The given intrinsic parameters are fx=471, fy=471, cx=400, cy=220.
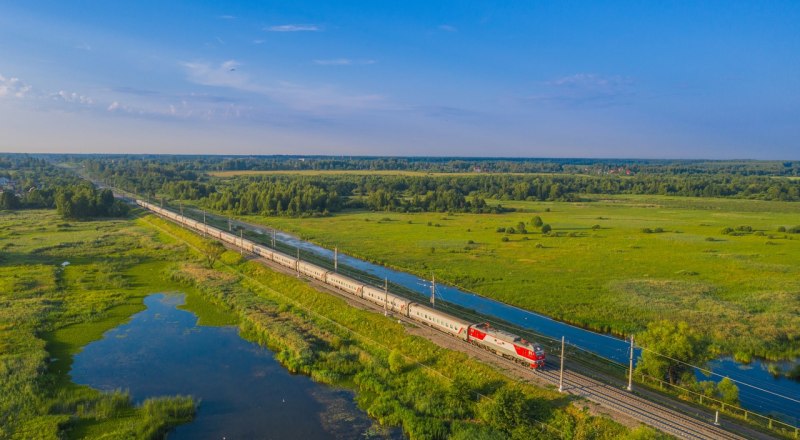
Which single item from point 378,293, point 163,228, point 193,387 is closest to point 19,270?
point 163,228

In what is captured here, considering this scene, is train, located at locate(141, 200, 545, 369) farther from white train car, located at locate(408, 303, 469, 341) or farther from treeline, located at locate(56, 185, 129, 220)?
treeline, located at locate(56, 185, 129, 220)

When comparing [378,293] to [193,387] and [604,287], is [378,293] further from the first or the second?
[604,287]

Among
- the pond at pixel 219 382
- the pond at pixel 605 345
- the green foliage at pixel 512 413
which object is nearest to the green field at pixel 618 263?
the pond at pixel 605 345

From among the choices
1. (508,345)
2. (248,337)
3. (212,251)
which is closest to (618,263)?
(508,345)

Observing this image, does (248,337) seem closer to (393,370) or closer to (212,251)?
(393,370)

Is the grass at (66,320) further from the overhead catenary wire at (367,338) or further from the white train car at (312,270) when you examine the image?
the white train car at (312,270)
